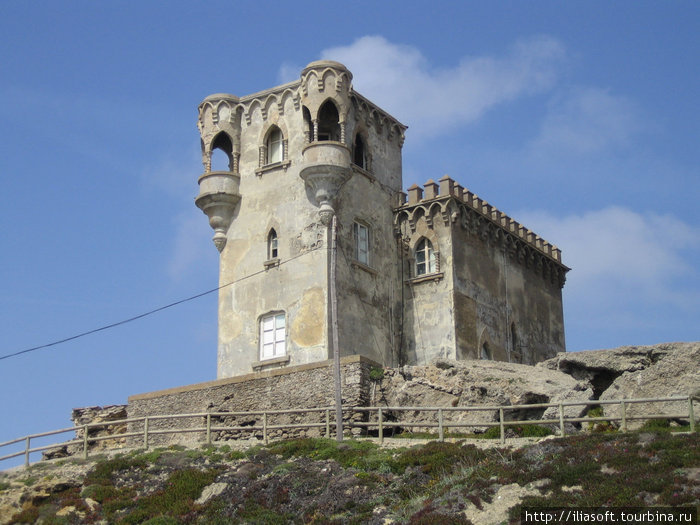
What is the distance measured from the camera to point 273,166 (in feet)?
146

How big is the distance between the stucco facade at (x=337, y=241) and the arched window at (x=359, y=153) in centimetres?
6

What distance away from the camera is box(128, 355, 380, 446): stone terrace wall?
37.6 meters

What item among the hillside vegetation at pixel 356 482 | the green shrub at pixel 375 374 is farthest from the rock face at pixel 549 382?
the hillside vegetation at pixel 356 482

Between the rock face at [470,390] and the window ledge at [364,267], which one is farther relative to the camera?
the window ledge at [364,267]

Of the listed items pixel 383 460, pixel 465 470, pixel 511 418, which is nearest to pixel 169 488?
pixel 383 460

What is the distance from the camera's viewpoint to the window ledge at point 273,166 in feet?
145

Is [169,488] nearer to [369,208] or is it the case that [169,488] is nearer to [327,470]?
[327,470]

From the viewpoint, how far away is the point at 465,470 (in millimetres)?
28516

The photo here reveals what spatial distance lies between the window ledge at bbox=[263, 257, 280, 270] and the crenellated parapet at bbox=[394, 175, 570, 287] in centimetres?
615

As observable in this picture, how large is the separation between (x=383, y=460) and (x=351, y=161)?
1708cm

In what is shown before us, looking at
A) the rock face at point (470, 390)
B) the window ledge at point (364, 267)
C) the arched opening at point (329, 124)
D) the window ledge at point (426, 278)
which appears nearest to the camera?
the rock face at point (470, 390)

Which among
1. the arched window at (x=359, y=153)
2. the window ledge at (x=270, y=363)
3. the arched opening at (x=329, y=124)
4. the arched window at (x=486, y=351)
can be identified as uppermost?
the arched opening at (x=329, y=124)

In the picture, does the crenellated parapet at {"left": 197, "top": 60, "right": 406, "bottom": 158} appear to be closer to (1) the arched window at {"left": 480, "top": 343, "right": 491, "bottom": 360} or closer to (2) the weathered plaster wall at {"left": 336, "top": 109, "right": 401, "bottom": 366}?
(2) the weathered plaster wall at {"left": 336, "top": 109, "right": 401, "bottom": 366}

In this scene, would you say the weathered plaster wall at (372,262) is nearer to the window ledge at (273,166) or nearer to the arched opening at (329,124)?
the arched opening at (329,124)
